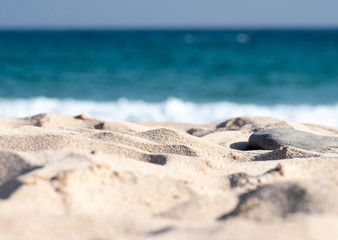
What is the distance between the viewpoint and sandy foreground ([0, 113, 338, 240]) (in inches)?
57.4

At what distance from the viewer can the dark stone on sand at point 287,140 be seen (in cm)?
343

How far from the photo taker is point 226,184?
2.09 meters

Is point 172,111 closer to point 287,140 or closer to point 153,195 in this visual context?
point 287,140

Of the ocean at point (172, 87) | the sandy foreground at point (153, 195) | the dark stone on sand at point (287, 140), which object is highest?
the sandy foreground at point (153, 195)

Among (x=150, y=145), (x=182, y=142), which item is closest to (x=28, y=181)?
(x=150, y=145)

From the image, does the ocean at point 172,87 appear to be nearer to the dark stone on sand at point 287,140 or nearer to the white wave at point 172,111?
the white wave at point 172,111

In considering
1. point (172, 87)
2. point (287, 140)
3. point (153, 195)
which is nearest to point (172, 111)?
point (172, 87)

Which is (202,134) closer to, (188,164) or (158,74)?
(188,164)

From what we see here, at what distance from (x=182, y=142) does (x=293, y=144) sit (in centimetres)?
91

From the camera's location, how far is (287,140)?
3475 mm

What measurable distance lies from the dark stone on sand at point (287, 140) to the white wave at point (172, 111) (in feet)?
10.3

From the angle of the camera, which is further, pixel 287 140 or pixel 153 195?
pixel 287 140

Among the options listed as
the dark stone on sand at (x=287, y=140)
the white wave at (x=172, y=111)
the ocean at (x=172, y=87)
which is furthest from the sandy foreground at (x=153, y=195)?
the ocean at (x=172, y=87)

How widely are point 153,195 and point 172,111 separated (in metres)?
5.73
